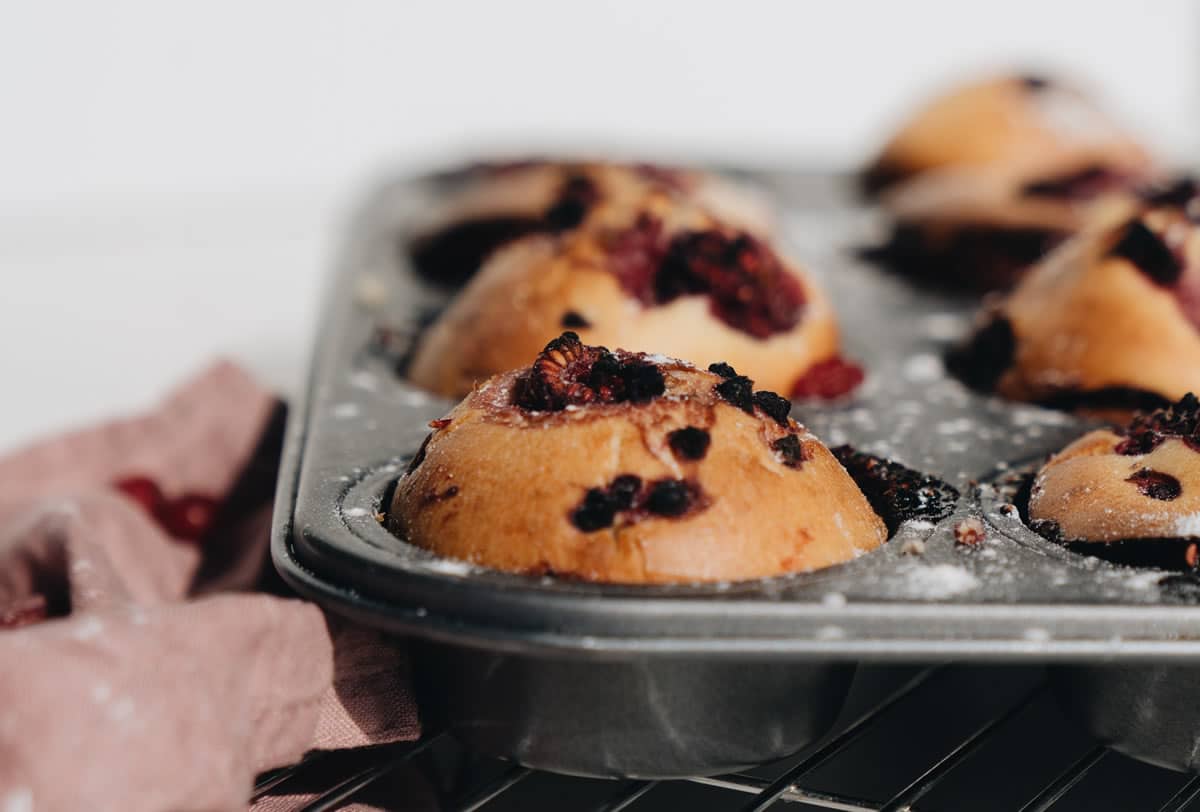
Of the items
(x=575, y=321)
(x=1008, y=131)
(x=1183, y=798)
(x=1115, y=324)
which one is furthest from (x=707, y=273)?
(x=1008, y=131)

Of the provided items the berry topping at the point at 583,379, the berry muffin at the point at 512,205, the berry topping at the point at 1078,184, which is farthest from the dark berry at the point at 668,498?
the berry topping at the point at 1078,184

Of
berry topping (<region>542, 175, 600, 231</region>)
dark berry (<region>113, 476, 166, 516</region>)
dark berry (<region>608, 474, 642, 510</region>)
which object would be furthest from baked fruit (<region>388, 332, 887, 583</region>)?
dark berry (<region>113, 476, 166, 516</region>)

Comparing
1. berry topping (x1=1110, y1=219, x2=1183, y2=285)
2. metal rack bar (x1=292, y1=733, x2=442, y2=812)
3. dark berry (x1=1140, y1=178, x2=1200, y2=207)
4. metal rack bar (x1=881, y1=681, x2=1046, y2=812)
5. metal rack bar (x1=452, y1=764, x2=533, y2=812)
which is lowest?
metal rack bar (x1=292, y1=733, x2=442, y2=812)

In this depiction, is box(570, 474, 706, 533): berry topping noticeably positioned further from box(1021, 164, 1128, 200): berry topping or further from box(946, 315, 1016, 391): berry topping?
box(1021, 164, 1128, 200): berry topping

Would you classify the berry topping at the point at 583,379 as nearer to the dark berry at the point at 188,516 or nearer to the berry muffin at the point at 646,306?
the berry muffin at the point at 646,306

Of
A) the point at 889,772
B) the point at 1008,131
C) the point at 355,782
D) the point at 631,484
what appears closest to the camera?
the point at 631,484

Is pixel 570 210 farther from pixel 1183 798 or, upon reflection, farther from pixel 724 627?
pixel 1183 798
